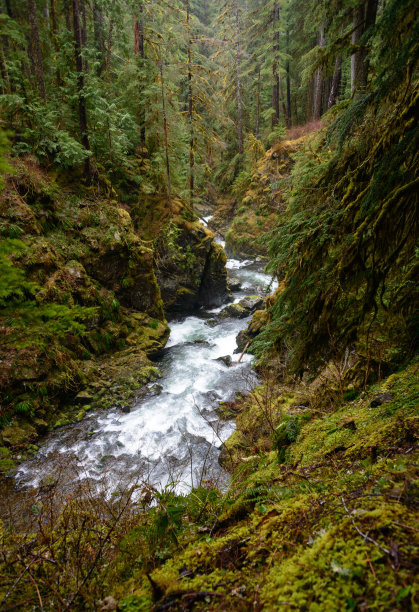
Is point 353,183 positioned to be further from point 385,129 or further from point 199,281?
point 199,281

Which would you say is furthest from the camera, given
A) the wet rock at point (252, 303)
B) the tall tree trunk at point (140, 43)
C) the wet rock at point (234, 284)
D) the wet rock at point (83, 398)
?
the wet rock at point (234, 284)

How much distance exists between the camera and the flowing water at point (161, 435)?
6363 mm

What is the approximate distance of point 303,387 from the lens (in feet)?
21.4

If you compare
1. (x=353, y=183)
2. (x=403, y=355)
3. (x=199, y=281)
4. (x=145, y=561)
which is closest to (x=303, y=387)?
(x=403, y=355)

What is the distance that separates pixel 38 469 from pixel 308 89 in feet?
109

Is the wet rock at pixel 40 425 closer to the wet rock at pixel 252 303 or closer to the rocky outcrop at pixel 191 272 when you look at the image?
the rocky outcrop at pixel 191 272

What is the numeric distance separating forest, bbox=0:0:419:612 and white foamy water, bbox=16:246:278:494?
7 centimetres

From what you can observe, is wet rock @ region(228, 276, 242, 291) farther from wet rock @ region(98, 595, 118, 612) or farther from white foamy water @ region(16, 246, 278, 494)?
wet rock @ region(98, 595, 118, 612)

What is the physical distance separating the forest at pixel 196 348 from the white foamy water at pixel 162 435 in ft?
0.23

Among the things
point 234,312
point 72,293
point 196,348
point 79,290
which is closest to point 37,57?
point 79,290

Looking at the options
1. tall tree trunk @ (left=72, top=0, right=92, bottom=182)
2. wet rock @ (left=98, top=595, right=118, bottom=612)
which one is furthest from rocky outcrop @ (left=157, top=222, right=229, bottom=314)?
wet rock @ (left=98, top=595, right=118, bottom=612)

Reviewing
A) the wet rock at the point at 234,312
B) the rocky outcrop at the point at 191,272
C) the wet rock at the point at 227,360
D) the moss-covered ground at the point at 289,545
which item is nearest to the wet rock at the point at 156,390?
the wet rock at the point at 227,360

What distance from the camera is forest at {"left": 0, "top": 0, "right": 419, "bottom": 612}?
1.48 metres

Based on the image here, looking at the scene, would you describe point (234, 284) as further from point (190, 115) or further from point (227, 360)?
point (190, 115)
